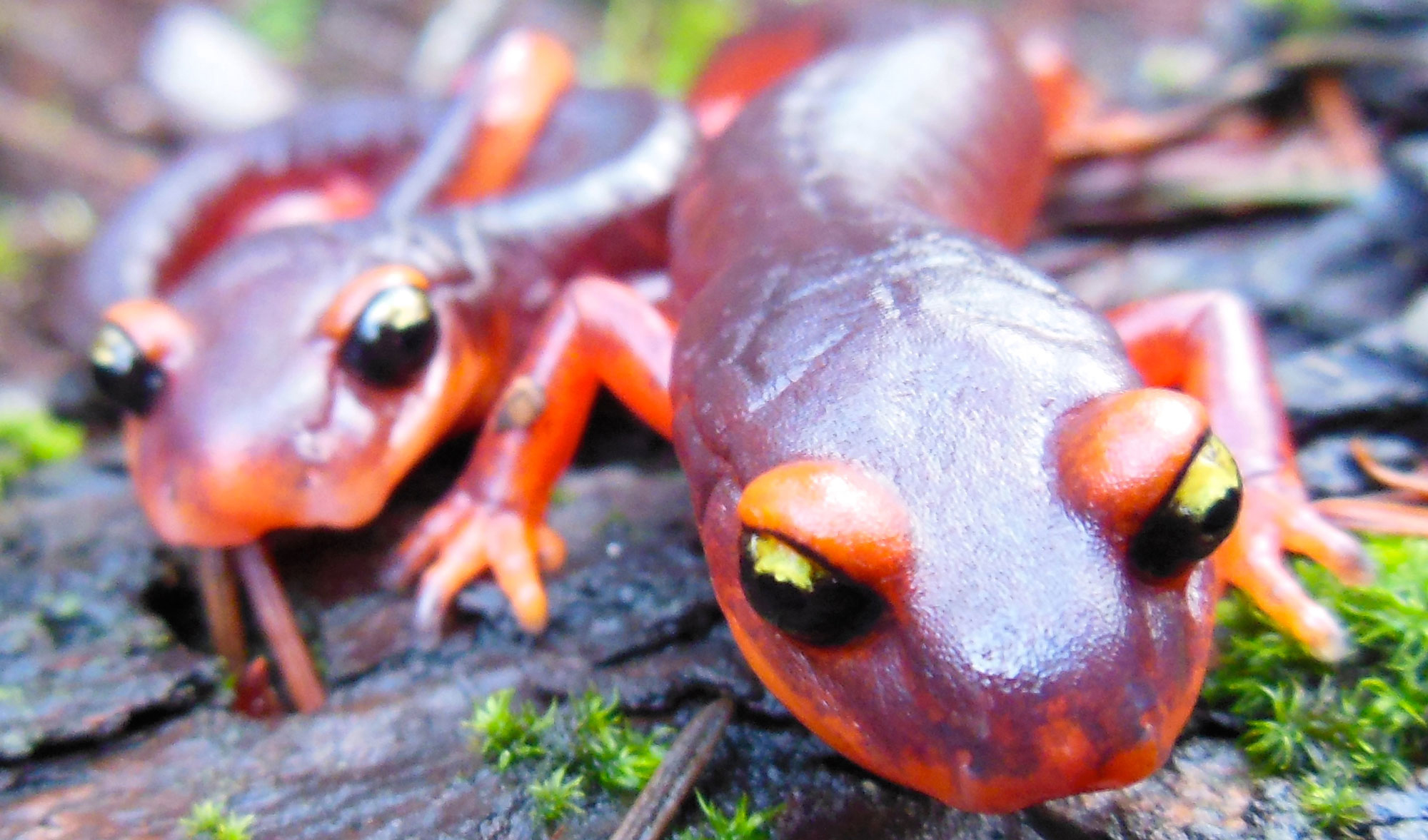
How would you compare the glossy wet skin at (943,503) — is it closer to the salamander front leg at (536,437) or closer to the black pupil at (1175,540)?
the black pupil at (1175,540)

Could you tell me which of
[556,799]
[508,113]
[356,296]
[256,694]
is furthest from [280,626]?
[508,113]

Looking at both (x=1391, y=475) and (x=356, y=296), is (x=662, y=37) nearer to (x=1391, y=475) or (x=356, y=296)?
(x=356, y=296)

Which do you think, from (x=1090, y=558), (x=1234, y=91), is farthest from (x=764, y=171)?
(x=1234, y=91)

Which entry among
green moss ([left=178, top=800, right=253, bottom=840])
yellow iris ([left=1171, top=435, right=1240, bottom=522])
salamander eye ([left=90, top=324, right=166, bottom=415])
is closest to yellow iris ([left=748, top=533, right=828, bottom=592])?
yellow iris ([left=1171, top=435, right=1240, bottom=522])

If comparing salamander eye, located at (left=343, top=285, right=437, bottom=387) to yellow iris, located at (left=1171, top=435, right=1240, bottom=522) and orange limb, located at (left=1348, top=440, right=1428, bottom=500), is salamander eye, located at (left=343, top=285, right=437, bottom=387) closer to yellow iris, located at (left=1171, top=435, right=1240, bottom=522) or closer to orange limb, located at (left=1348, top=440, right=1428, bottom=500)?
yellow iris, located at (left=1171, top=435, right=1240, bottom=522)

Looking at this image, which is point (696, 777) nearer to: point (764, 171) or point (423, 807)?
point (423, 807)

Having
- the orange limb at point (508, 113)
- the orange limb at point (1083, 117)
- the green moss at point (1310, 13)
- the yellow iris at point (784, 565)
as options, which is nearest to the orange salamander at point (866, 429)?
the yellow iris at point (784, 565)

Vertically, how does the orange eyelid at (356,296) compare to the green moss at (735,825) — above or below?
above
